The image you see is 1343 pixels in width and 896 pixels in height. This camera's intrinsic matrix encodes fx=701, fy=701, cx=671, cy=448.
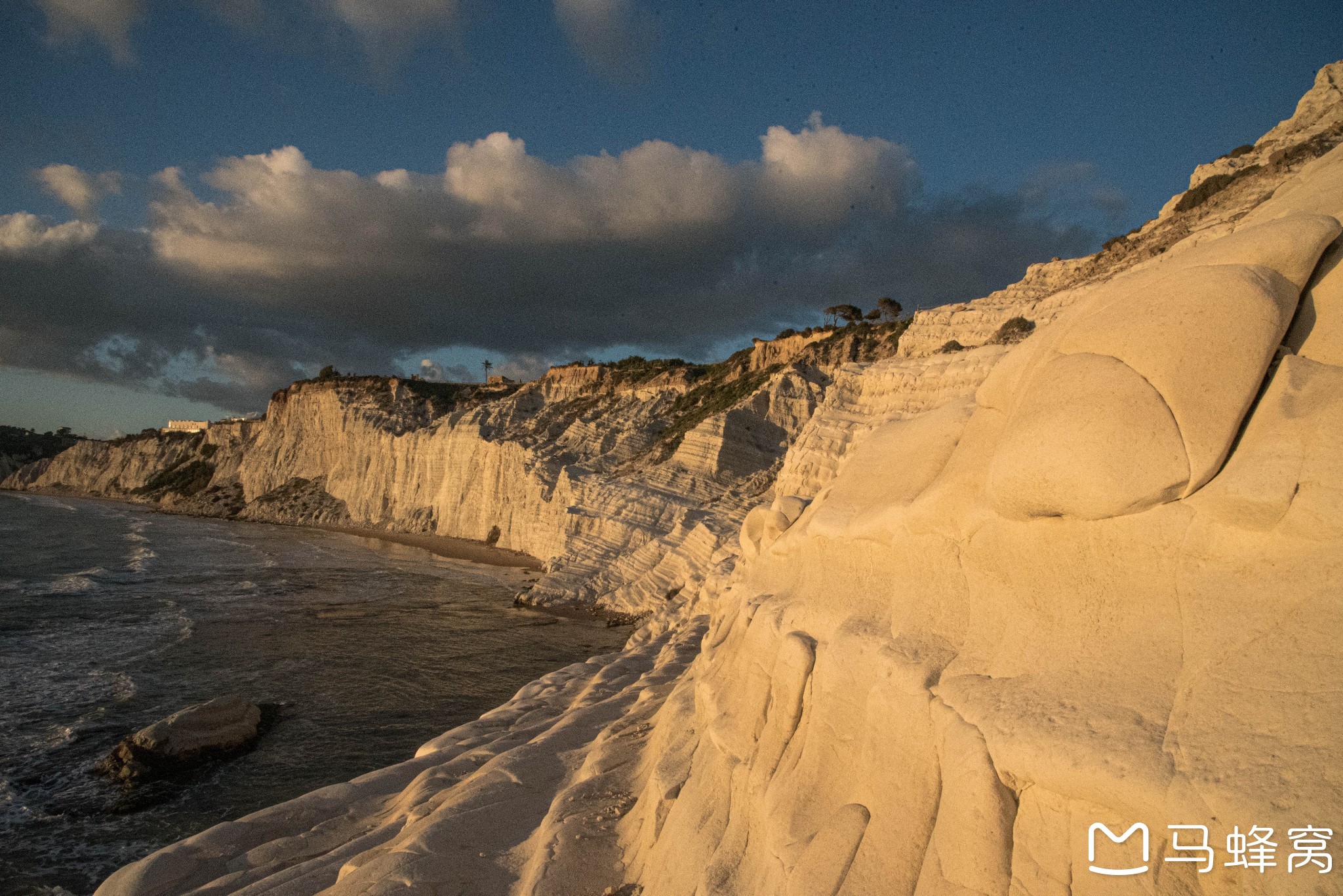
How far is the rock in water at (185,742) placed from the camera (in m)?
10.2

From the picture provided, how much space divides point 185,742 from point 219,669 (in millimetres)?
5714

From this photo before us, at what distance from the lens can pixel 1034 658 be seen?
3115mm

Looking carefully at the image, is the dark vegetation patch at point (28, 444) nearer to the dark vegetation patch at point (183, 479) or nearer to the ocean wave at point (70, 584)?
the dark vegetation patch at point (183, 479)

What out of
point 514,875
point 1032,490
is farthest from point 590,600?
point 1032,490

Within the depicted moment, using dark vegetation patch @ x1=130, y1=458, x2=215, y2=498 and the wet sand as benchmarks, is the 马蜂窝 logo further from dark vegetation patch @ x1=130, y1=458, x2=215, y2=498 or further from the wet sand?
dark vegetation patch @ x1=130, y1=458, x2=215, y2=498

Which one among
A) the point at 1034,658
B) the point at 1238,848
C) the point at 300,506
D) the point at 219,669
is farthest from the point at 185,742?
the point at 300,506

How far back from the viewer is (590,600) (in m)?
23.9

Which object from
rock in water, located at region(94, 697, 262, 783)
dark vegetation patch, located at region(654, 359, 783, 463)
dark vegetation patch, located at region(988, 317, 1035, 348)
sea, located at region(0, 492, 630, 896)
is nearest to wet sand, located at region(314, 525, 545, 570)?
sea, located at region(0, 492, 630, 896)

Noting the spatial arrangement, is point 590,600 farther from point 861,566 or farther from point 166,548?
point 166,548

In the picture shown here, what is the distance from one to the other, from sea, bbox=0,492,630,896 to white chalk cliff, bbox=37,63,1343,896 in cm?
325

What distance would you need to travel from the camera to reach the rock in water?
1022 centimetres

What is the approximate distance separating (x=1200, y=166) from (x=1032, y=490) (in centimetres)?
2670

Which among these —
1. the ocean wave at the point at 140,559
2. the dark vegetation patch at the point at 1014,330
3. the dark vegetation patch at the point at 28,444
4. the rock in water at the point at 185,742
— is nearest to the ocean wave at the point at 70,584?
the ocean wave at the point at 140,559

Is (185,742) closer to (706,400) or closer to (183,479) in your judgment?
(706,400)
